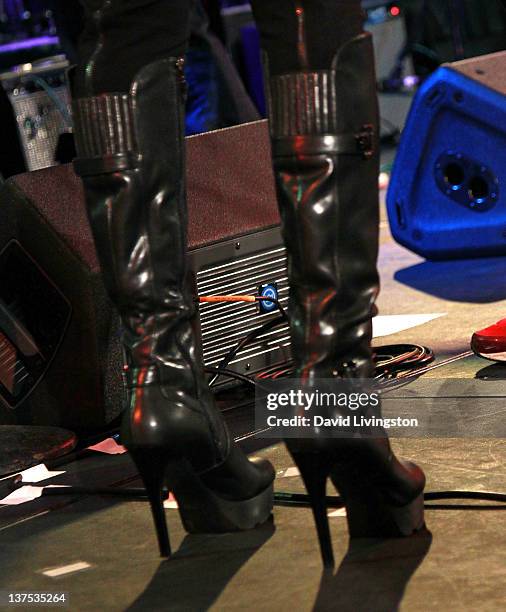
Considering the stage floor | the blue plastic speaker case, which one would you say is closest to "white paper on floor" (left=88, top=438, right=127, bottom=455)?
the stage floor

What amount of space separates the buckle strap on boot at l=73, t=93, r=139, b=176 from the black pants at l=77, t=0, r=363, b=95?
2cm

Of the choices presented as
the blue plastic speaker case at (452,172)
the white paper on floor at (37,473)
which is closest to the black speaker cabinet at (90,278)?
the white paper on floor at (37,473)

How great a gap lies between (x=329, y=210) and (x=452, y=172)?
1.70 meters

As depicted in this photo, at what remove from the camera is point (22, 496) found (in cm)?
147

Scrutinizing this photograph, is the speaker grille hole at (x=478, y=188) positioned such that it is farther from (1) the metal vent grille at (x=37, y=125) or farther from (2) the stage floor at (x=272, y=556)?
(1) the metal vent grille at (x=37, y=125)

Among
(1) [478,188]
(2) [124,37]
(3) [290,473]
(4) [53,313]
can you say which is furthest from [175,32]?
(1) [478,188]

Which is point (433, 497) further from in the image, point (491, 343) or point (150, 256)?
point (491, 343)

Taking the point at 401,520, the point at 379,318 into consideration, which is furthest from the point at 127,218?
the point at 379,318

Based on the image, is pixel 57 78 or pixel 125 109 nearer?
pixel 125 109

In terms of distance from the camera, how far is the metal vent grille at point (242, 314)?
73.7 inches

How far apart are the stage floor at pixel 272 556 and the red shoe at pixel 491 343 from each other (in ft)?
0.86

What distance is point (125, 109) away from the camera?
1.15m

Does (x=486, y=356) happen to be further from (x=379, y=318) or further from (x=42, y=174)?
(x=42, y=174)

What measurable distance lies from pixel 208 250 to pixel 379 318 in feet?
1.90
